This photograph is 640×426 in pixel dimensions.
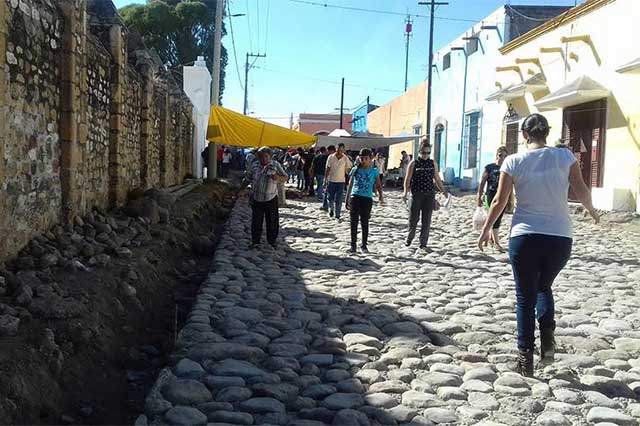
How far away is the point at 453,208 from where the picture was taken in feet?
62.6

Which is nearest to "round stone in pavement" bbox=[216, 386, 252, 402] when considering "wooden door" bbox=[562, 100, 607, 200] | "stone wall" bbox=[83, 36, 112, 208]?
"stone wall" bbox=[83, 36, 112, 208]

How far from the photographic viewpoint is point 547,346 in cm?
458

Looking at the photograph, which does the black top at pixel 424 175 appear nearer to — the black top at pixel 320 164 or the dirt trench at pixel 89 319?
→ the dirt trench at pixel 89 319

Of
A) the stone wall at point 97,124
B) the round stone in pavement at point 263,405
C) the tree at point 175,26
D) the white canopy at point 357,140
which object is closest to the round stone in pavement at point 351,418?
the round stone in pavement at point 263,405

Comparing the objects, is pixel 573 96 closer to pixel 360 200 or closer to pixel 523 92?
pixel 523 92

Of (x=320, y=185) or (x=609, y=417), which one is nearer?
(x=609, y=417)

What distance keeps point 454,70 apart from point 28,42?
2479 centimetres

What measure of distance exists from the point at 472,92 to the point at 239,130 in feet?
42.3

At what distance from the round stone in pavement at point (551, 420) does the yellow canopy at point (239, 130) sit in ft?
46.0

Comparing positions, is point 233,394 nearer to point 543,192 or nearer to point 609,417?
point 609,417

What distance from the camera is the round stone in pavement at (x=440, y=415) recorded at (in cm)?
373

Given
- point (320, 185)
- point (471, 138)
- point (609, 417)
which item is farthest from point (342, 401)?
point (471, 138)

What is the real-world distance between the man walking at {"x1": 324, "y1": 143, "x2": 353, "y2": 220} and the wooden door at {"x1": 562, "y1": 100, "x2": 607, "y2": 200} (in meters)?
5.91

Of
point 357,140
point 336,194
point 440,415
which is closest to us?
point 440,415
